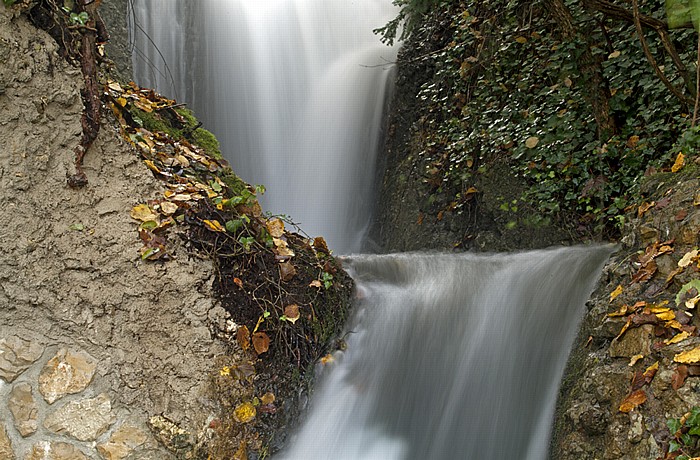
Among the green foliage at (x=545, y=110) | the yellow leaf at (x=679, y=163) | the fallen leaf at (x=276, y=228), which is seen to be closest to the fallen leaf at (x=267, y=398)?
the fallen leaf at (x=276, y=228)

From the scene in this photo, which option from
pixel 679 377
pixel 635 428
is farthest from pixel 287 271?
pixel 679 377

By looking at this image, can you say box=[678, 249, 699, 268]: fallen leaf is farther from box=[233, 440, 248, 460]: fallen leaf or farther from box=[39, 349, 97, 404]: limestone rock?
box=[39, 349, 97, 404]: limestone rock

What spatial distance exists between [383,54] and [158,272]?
Answer: 6.40 m

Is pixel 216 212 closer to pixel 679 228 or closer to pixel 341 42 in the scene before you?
pixel 679 228

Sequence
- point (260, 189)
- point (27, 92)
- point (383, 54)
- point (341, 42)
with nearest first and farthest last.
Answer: point (27, 92)
point (260, 189)
point (383, 54)
point (341, 42)

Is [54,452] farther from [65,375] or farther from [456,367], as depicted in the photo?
[456,367]

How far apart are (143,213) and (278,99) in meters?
5.62

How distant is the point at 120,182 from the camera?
3398 mm

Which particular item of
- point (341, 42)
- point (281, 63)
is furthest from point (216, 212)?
point (341, 42)

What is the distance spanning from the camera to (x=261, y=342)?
3328 mm

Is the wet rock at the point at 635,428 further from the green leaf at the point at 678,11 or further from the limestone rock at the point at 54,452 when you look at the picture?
the limestone rock at the point at 54,452

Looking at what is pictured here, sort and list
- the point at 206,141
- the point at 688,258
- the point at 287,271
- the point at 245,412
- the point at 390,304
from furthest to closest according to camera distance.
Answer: the point at 206,141, the point at 390,304, the point at 287,271, the point at 245,412, the point at 688,258

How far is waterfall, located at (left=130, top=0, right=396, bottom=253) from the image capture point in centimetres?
806

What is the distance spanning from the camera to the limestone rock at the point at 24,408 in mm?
2900
